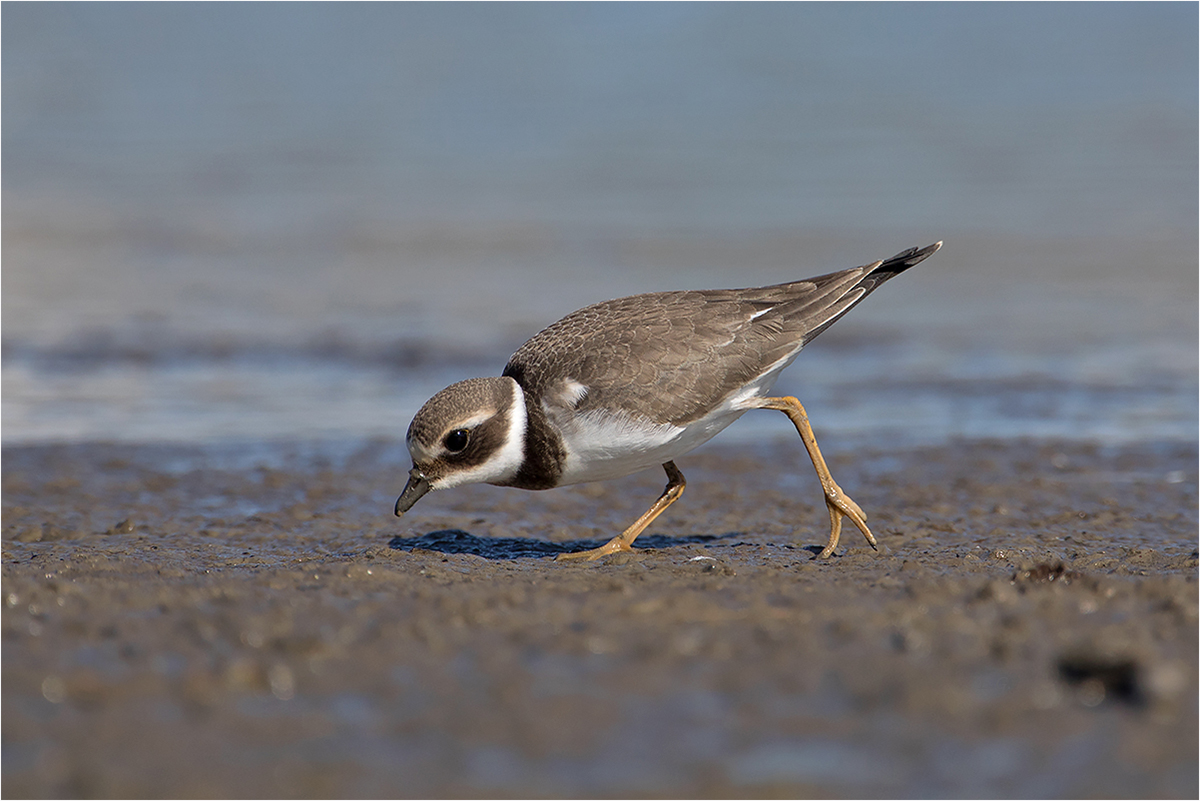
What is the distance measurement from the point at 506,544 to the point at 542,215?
1441cm

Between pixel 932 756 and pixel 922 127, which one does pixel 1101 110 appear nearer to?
pixel 922 127

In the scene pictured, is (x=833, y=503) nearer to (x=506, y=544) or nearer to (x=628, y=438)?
(x=628, y=438)

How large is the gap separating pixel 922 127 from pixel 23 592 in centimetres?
2476

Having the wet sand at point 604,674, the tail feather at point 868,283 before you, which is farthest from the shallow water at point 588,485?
the tail feather at point 868,283

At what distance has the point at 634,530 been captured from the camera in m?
7.13

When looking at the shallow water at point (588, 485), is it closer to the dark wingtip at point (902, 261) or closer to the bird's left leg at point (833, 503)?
the bird's left leg at point (833, 503)

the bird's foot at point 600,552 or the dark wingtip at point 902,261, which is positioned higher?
the dark wingtip at point 902,261

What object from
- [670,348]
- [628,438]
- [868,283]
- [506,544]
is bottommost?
[506,544]

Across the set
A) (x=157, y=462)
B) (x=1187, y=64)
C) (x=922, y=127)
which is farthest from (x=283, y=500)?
(x=1187, y=64)

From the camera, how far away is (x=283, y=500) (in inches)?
334

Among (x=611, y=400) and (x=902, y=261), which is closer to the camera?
(x=611, y=400)

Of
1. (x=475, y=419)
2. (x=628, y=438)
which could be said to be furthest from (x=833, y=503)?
(x=475, y=419)

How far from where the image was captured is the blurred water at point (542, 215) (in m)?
11.9

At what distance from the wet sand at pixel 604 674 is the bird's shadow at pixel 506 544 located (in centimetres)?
40
